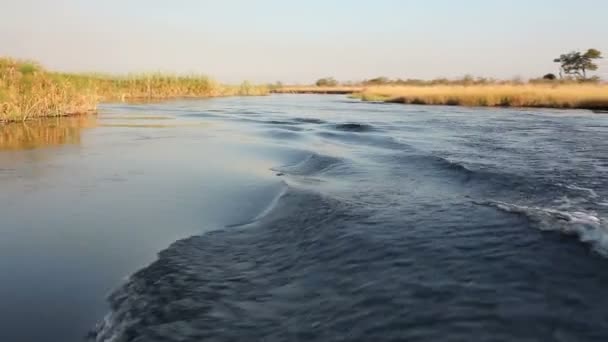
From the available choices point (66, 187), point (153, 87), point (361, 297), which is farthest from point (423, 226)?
point (153, 87)

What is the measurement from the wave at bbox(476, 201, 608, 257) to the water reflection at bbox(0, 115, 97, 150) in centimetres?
1393

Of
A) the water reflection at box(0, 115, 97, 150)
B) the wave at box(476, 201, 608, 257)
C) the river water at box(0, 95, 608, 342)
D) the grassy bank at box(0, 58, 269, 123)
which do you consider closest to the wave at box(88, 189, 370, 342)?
the river water at box(0, 95, 608, 342)

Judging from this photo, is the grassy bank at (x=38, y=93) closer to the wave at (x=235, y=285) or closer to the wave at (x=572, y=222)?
the wave at (x=235, y=285)

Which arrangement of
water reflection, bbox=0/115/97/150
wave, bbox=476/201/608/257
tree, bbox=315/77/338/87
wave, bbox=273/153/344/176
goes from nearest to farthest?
wave, bbox=476/201/608/257 → wave, bbox=273/153/344/176 → water reflection, bbox=0/115/97/150 → tree, bbox=315/77/338/87

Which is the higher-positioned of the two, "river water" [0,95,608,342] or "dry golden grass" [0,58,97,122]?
"dry golden grass" [0,58,97,122]

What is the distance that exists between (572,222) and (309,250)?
323cm

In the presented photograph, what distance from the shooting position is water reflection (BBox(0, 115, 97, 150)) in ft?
48.9

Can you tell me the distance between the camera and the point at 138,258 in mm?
5363

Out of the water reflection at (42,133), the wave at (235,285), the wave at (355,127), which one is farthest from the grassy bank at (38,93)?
the wave at (235,285)

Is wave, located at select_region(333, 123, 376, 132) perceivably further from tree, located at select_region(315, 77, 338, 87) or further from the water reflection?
tree, located at select_region(315, 77, 338, 87)

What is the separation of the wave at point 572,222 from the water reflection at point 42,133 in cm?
1393

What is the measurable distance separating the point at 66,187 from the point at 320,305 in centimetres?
689

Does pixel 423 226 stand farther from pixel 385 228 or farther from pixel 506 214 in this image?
pixel 506 214

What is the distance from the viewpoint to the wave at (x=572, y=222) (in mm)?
4964
